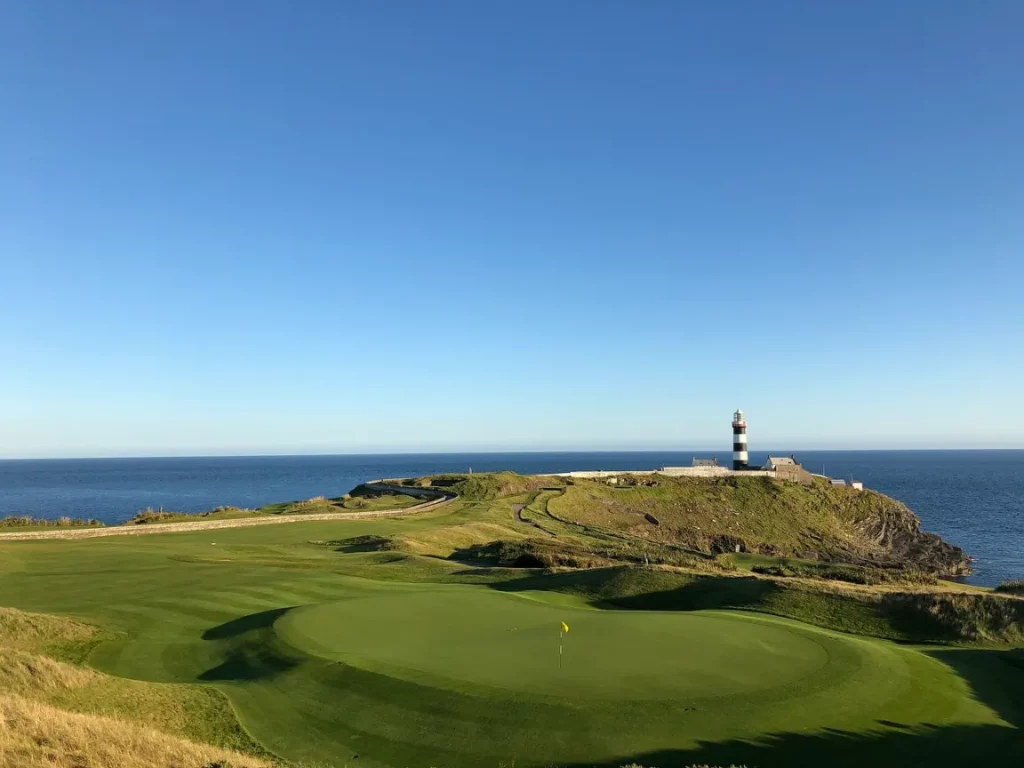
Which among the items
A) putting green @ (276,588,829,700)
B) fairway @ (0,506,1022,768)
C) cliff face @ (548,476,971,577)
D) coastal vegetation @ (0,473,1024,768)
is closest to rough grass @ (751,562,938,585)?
coastal vegetation @ (0,473,1024,768)

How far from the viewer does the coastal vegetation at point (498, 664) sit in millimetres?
10570

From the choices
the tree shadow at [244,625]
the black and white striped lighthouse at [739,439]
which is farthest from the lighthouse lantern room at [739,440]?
the tree shadow at [244,625]

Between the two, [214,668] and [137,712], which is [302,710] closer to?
[137,712]

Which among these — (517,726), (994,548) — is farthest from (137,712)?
Answer: (994,548)

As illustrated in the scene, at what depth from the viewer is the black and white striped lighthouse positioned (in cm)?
8850

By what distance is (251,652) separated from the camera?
15539 millimetres

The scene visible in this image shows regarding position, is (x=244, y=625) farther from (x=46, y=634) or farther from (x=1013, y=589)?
(x=1013, y=589)

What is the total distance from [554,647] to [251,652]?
23.5 feet


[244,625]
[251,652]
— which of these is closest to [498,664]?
[251,652]

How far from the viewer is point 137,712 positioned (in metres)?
12.6

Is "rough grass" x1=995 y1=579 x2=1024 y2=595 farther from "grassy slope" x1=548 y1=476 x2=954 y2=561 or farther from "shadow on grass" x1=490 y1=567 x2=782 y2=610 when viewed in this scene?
"grassy slope" x1=548 y1=476 x2=954 y2=561

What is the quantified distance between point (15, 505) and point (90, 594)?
Answer: 107m

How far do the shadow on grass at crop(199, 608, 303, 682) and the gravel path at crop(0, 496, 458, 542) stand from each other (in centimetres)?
2846

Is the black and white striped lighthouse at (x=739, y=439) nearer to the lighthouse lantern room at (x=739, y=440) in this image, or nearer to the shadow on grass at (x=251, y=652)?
the lighthouse lantern room at (x=739, y=440)
